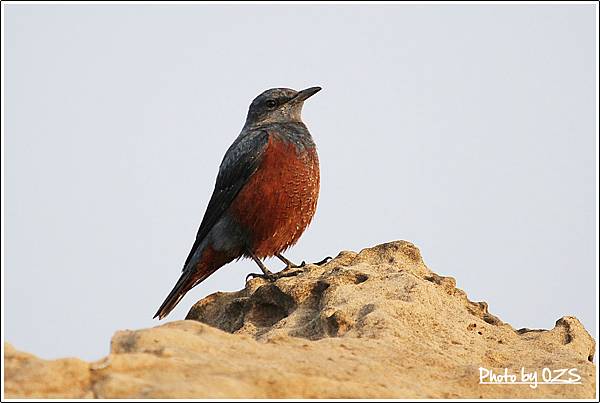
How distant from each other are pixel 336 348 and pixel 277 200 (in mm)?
4488

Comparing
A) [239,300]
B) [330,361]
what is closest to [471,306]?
[239,300]

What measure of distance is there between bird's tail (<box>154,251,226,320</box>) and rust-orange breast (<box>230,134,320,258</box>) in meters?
0.53

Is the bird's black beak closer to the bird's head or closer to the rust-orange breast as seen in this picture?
the bird's head

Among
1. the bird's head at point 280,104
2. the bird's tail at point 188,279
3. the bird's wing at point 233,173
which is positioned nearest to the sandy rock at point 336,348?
the bird's tail at point 188,279

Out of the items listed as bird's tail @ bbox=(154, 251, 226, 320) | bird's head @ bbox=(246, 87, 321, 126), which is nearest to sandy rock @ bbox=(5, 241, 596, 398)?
bird's tail @ bbox=(154, 251, 226, 320)

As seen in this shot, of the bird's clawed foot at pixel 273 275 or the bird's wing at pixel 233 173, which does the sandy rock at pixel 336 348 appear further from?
the bird's wing at pixel 233 173

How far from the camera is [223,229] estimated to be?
10.6m

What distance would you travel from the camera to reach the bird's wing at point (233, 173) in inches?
416

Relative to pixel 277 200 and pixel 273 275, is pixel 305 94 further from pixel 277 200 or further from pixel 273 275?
pixel 273 275

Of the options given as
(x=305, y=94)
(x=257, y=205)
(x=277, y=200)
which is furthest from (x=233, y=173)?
(x=305, y=94)

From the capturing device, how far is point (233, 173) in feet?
35.1

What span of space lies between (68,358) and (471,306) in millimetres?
4017

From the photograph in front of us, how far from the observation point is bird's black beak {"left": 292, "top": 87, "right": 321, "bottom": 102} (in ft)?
38.3

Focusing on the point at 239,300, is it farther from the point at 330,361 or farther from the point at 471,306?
the point at 330,361
